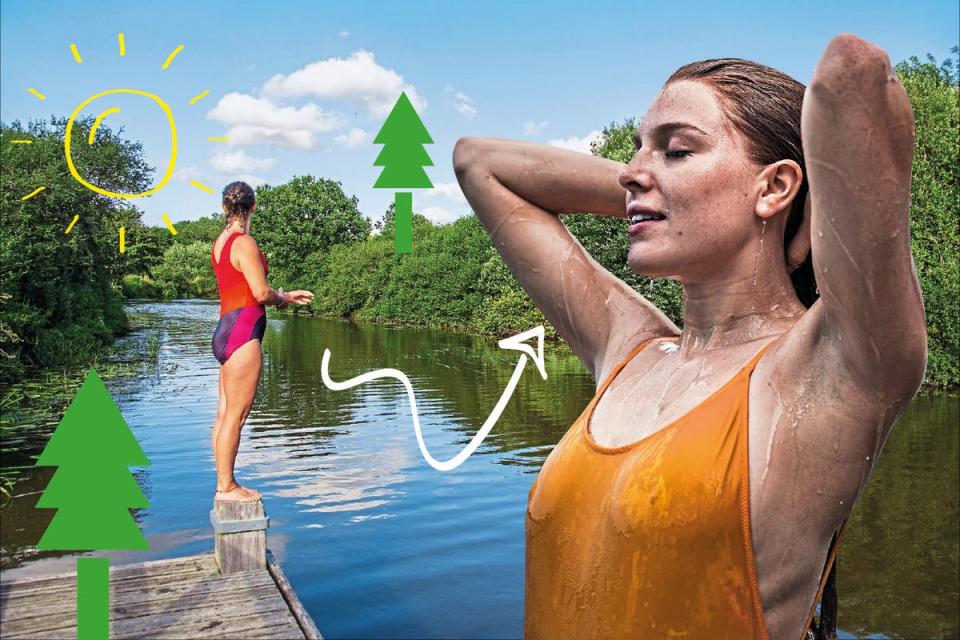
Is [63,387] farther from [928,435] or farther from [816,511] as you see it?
[816,511]

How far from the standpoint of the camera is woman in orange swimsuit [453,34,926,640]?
1.00 metres

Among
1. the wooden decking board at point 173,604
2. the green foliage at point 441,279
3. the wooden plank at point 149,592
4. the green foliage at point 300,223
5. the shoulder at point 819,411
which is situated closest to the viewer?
the shoulder at point 819,411

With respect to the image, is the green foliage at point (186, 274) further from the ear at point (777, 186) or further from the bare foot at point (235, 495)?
the ear at point (777, 186)

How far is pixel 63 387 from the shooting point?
16.8 m

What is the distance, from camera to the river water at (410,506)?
26.9 feet

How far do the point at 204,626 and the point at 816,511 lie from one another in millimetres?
5046

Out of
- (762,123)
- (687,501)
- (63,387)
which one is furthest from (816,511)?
(63,387)

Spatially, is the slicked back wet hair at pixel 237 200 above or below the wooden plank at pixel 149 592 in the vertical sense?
above

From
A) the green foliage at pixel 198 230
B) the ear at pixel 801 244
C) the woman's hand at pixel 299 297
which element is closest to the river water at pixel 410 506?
the woman's hand at pixel 299 297

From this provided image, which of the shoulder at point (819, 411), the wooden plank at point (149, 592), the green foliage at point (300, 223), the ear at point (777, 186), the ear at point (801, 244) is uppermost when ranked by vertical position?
the green foliage at point (300, 223)

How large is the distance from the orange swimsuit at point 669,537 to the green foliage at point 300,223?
193 ft

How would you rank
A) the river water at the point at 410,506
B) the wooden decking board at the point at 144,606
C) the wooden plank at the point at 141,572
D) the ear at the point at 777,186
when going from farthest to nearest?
the river water at the point at 410,506
the wooden plank at the point at 141,572
the wooden decking board at the point at 144,606
the ear at the point at 777,186

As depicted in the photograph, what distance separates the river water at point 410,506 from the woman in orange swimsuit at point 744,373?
263 inches

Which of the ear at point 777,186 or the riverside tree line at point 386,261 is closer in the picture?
the ear at point 777,186
